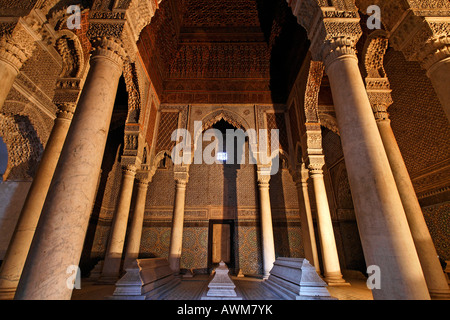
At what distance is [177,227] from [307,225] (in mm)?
3755

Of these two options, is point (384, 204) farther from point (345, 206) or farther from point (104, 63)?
point (345, 206)

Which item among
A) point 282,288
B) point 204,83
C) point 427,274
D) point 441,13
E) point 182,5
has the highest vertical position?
point 182,5

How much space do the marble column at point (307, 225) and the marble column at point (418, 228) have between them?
256 cm

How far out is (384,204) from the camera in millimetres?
2115

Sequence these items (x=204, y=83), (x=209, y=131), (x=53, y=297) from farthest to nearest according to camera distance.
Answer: (x=209, y=131), (x=204, y=83), (x=53, y=297)

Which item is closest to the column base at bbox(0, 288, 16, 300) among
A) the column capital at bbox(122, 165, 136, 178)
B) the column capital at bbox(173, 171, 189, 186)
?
the column capital at bbox(122, 165, 136, 178)

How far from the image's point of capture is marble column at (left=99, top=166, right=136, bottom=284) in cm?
538

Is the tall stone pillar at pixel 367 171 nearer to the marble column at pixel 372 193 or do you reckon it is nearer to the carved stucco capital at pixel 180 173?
the marble column at pixel 372 193

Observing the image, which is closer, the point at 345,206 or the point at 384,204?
the point at 384,204

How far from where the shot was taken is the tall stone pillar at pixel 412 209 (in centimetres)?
347

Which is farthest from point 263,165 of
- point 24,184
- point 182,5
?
point 24,184

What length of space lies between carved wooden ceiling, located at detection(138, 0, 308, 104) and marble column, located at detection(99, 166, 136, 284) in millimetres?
3148

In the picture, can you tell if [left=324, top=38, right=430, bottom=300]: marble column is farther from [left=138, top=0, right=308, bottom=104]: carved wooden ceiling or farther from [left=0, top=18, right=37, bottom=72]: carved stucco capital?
[left=138, top=0, right=308, bottom=104]: carved wooden ceiling

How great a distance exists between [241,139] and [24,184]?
24.9 ft
